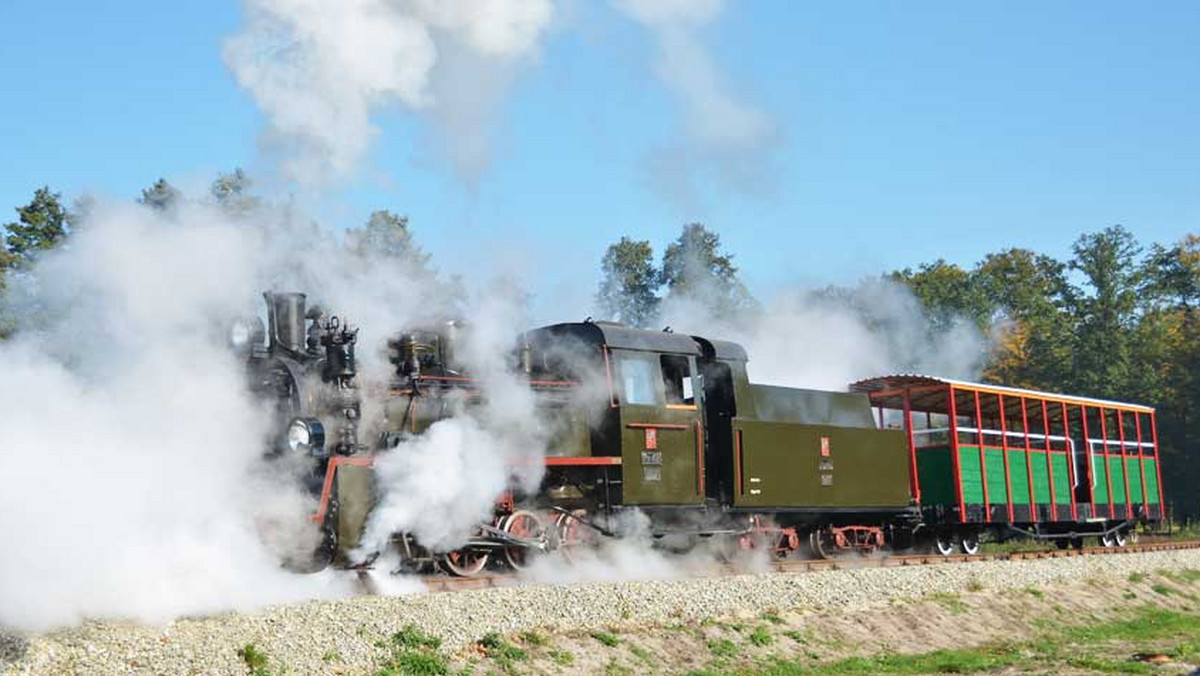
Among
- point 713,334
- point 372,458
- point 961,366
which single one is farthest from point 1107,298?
point 372,458

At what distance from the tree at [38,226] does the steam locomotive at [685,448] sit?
2698cm

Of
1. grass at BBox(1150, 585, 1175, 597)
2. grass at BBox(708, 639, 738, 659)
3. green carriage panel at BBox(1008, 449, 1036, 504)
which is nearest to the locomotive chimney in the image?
grass at BBox(708, 639, 738, 659)

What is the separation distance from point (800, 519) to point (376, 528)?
26.9 ft

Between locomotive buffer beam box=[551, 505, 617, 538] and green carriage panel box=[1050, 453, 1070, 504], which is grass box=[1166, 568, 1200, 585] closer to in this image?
green carriage panel box=[1050, 453, 1070, 504]

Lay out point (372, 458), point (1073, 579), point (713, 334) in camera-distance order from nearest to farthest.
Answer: point (372, 458) < point (1073, 579) < point (713, 334)

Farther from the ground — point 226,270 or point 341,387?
point 226,270

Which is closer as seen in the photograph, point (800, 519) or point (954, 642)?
point (954, 642)

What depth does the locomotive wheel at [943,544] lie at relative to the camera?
2150 cm

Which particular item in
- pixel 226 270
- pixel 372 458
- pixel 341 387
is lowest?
pixel 372 458

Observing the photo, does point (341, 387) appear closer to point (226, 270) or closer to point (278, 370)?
point (278, 370)

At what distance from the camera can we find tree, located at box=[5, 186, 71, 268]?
37.2 m

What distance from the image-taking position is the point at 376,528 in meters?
12.7

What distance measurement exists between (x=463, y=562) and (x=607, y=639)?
3360 mm

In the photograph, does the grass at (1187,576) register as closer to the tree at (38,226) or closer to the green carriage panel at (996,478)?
the green carriage panel at (996,478)
